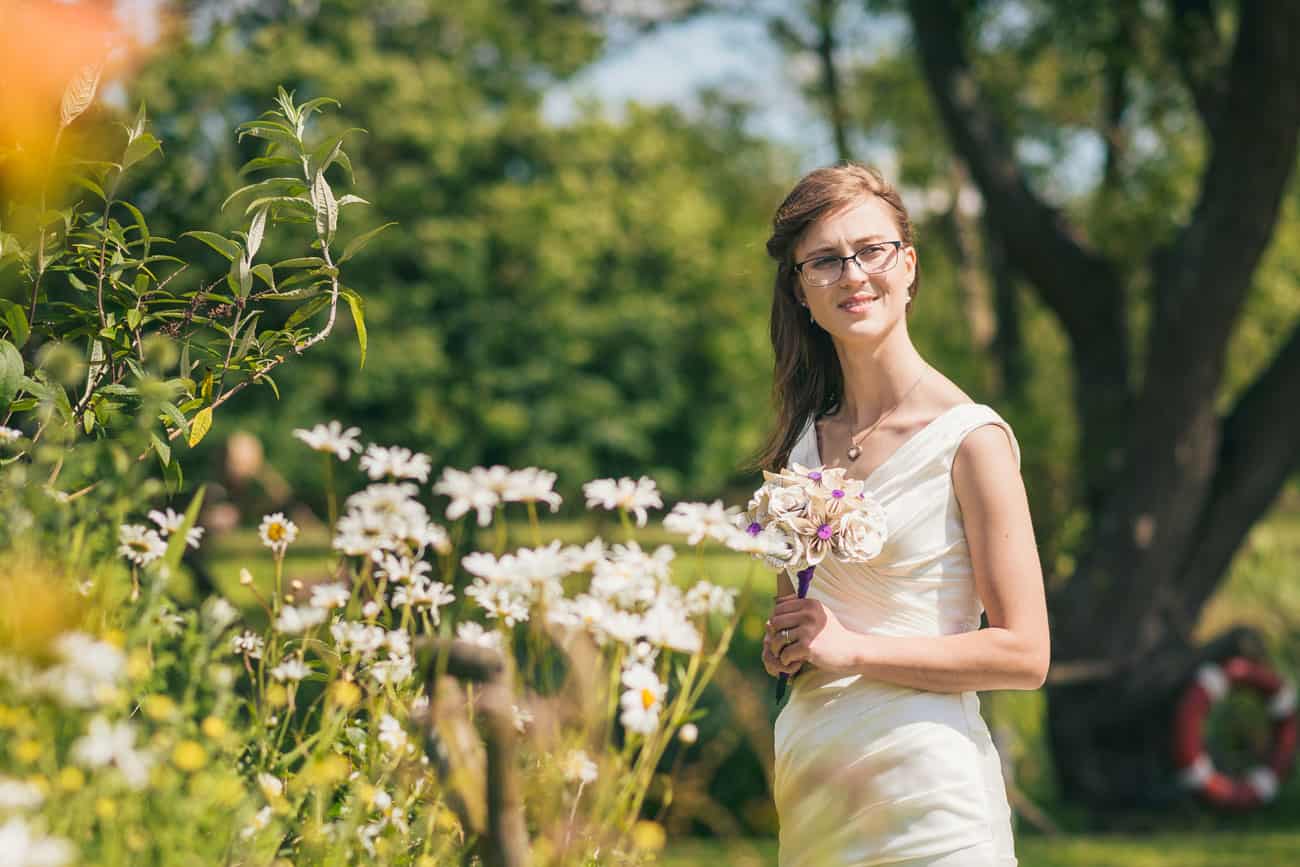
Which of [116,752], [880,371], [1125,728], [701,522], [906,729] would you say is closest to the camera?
[116,752]

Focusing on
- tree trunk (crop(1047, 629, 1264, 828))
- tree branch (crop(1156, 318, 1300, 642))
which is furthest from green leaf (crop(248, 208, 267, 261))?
tree branch (crop(1156, 318, 1300, 642))

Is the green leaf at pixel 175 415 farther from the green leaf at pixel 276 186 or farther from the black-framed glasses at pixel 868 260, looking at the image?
the black-framed glasses at pixel 868 260

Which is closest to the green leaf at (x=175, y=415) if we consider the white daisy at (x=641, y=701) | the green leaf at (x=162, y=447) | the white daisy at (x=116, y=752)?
the green leaf at (x=162, y=447)

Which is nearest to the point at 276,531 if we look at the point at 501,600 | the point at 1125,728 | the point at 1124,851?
the point at 501,600

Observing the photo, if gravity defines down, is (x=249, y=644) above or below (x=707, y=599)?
above

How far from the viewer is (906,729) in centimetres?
235

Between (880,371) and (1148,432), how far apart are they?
6621 mm

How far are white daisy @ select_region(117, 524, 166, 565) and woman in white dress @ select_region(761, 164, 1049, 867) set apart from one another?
3.29 ft

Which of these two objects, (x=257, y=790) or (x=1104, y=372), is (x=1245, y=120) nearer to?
(x=1104, y=372)

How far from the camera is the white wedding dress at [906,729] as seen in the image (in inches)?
91.2

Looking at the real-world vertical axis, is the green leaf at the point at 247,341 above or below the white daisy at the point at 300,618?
above

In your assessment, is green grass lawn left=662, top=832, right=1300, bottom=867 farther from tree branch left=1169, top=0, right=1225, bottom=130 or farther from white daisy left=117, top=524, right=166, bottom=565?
white daisy left=117, top=524, right=166, bottom=565

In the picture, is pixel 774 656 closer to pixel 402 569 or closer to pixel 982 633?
pixel 982 633

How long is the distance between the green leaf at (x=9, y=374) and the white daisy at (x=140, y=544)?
10.9 inches
